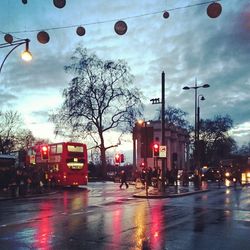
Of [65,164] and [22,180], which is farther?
[65,164]

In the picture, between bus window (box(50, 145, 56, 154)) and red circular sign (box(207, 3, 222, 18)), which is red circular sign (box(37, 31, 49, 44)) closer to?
red circular sign (box(207, 3, 222, 18))

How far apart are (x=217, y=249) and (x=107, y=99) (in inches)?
2352

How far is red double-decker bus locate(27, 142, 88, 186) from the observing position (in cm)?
4056

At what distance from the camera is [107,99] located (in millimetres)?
70125

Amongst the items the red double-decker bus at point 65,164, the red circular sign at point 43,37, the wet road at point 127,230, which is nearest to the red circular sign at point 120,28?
the red circular sign at point 43,37

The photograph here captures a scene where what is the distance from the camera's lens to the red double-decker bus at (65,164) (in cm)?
4056

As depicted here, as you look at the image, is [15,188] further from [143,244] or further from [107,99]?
[107,99]

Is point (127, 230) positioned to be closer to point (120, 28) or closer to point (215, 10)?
point (120, 28)

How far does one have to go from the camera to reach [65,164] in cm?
4066

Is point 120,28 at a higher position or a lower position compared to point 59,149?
higher

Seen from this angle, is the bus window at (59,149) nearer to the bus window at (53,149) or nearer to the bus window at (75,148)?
the bus window at (53,149)

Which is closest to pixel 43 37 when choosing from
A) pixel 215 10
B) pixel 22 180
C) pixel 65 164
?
pixel 215 10

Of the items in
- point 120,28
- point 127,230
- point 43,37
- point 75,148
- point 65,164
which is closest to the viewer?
point 127,230

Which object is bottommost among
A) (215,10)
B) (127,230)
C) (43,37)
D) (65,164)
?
(127,230)
